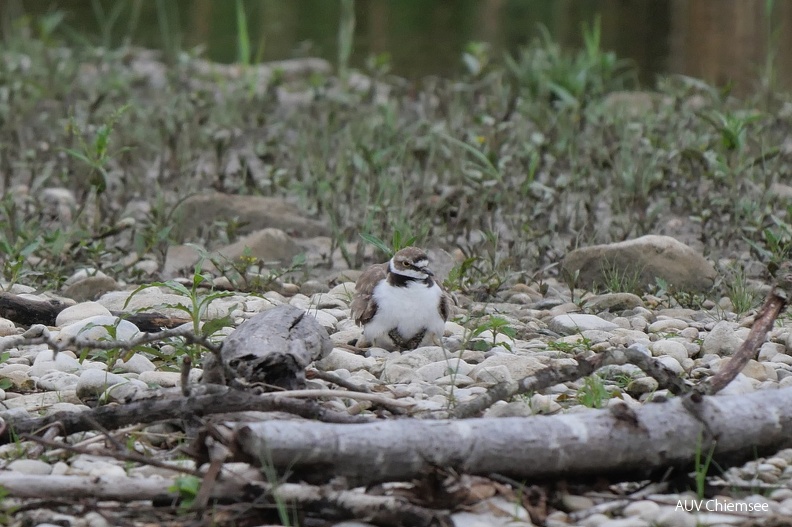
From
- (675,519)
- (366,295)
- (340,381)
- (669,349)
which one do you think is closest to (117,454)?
(340,381)

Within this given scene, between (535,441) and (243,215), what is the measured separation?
438 cm

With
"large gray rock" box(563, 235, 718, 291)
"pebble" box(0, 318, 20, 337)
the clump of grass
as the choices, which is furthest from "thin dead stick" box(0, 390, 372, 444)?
"large gray rock" box(563, 235, 718, 291)

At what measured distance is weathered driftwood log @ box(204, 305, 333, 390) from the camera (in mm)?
3926

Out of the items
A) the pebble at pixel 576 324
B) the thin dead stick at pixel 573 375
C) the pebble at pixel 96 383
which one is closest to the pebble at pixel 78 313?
the pebble at pixel 96 383

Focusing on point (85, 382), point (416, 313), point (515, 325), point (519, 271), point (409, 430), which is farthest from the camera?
point (519, 271)

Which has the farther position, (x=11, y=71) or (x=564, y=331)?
(x=11, y=71)

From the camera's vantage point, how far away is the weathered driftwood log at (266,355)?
12.9ft

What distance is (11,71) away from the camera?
32.2ft

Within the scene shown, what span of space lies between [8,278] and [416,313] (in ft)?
6.80

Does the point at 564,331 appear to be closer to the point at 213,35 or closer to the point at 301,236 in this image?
the point at 301,236

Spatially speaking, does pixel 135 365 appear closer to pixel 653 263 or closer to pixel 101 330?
pixel 101 330

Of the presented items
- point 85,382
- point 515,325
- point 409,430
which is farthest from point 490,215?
point 409,430

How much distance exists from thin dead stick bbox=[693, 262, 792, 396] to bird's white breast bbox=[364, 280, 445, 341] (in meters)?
1.49

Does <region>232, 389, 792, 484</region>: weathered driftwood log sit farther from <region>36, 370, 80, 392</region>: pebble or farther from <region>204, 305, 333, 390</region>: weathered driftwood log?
<region>36, 370, 80, 392</region>: pebble
